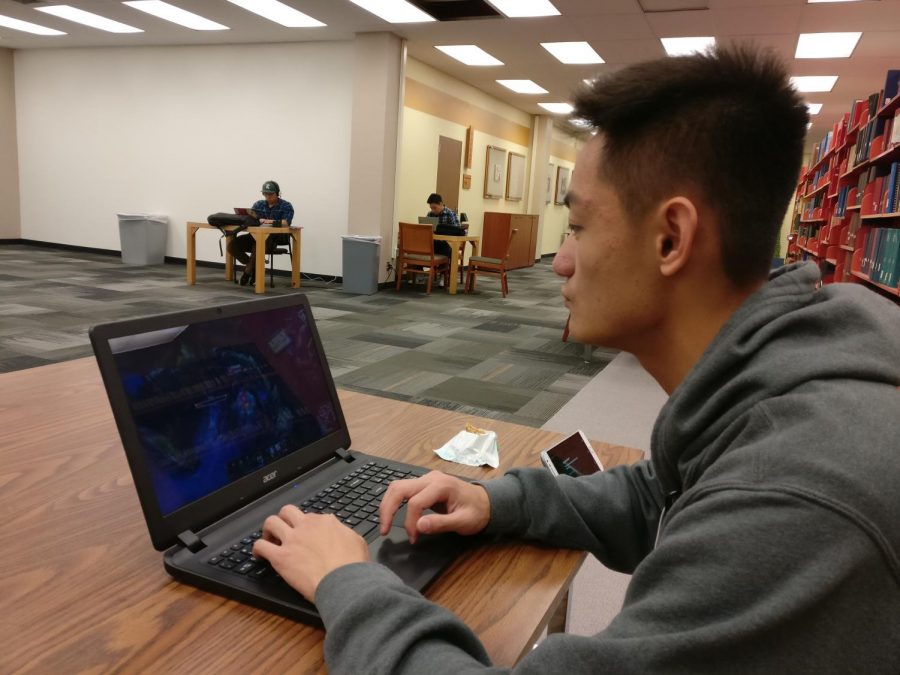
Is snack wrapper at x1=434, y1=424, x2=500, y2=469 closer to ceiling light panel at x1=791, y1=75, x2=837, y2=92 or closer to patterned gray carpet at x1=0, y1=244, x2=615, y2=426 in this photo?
patterned gray carpet at x1=0, y1=244, x2=615, y2=426

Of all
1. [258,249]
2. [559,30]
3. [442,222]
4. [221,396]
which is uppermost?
[559,30]

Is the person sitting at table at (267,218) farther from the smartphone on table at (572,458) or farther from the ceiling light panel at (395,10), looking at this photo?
the smartphone on table at (572,458)

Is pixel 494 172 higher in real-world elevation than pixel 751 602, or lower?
higher

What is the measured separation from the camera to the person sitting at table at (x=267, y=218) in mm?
7191

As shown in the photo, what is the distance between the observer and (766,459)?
1.41 feet

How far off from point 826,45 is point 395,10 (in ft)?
13.6

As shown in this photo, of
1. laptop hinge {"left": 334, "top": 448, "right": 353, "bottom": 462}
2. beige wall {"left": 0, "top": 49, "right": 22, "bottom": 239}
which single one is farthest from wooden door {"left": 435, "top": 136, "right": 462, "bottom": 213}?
laptop hinge {"left": 334, "top": 448, "right": 353, "bottom": 462}

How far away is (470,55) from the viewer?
7.72 meters

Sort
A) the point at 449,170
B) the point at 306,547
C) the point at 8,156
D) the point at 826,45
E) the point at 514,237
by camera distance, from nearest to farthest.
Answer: the point at 306,547 → the point at 826,45 → the point at 449,170 → the point at 8,156 → the point at 514,237

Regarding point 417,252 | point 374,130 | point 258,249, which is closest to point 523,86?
point 374,130

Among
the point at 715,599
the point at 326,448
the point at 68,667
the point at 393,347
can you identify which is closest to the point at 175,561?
the point at 68,667

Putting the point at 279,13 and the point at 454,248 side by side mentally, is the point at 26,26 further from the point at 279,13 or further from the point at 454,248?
the point at 454,248

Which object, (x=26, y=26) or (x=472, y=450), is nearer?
(x=472, y=450)

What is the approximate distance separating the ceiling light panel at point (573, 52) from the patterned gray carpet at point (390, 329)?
8.86 feet
